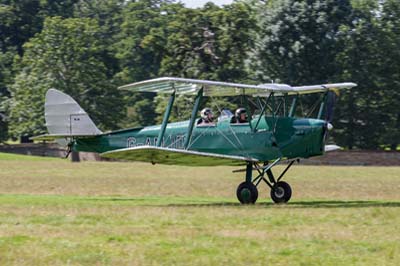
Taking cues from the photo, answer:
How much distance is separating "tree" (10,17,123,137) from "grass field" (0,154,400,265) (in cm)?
3024

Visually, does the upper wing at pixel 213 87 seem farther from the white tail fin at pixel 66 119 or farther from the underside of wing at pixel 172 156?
the white tail fin at pixel 66 119

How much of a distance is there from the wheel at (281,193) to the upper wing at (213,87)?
2184 mm

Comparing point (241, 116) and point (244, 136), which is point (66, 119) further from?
point (244, 136)

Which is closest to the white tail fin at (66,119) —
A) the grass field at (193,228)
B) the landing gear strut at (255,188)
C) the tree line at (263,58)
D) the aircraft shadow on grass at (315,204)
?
→ the grass field at (193,228)

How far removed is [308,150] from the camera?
20422 millimetres

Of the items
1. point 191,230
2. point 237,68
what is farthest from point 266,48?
point 191,230

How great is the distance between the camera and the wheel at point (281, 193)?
68.3 ft

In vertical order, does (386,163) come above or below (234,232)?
below

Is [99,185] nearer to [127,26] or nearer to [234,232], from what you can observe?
[234,232]

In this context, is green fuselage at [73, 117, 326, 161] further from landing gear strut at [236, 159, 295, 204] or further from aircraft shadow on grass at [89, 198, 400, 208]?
aircraft shadow on grass at [89, 198, 400, 208]

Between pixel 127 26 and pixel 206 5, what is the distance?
85.9 feet

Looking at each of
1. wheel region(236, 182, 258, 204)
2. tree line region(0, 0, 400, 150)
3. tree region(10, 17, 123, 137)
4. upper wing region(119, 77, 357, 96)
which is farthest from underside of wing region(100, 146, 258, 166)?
tree region(10, 17, 123, 137)

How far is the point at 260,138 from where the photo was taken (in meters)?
20.5

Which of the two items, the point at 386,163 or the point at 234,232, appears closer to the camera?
the point at 234,232
